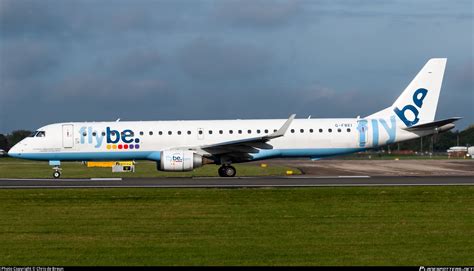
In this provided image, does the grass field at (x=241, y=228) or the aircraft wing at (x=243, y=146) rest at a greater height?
the aircraft wing at (x=243, y=146)

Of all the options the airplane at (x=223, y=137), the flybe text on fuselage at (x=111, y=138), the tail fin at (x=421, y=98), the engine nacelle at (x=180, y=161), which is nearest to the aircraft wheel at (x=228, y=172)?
the airplane at (x=223, y=137)

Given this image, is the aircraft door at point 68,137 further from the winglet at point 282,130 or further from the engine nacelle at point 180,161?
the winglet at point 282,130

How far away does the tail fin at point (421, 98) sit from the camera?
39875 mm

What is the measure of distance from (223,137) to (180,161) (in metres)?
3.81

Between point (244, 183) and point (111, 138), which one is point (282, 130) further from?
point (111, 138)

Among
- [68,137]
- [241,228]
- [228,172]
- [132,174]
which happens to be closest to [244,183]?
[228,172]

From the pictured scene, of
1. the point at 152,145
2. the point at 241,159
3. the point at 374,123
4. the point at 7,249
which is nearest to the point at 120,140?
the point at 152,145

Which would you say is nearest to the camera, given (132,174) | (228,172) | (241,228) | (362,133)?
(241,228)

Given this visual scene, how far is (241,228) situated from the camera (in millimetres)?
16344

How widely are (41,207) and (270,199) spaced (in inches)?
258

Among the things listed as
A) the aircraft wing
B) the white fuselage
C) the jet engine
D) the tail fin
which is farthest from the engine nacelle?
the tail fin

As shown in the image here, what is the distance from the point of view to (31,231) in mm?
16156

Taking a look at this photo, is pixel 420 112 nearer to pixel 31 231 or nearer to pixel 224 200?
pixel 224 200

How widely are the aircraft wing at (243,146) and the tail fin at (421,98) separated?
241 inches
